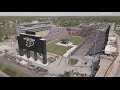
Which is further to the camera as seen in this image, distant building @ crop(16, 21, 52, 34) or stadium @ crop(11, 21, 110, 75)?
distant building @ crop(16, 21, 52, 34)

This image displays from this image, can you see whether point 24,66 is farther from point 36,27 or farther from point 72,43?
point 72,43

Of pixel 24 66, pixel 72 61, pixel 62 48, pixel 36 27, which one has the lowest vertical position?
pixel 24 66

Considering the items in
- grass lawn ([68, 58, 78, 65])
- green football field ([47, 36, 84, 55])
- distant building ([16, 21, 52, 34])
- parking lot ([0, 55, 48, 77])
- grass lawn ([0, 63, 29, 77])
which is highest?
distant building ([16, 21, 52, 34])

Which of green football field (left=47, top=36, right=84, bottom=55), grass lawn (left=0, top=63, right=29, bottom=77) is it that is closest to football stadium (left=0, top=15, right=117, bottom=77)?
green football field (left=47, top=36, right=84, bottom=55)

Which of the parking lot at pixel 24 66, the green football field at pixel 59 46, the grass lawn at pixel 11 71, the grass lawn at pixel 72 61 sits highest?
the green football field at pixel 59 46

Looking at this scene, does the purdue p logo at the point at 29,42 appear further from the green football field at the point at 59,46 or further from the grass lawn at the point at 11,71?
the grass lawn at the point at 11,71

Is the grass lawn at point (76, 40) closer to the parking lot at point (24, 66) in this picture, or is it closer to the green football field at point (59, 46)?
the green football field at point (59, 46)

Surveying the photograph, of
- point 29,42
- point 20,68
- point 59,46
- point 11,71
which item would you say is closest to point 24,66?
point 20,68

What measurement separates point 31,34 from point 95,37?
1.60 m

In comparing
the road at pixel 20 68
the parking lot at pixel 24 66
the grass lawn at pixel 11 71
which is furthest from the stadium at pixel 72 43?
the grass lawn at pixel 11 71

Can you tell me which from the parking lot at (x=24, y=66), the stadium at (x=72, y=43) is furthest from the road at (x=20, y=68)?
the stadium at (x=72, y=43)

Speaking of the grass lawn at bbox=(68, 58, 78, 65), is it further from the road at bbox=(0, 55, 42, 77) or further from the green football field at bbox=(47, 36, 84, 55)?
the road at bbox=(0, 55, 42, 77)

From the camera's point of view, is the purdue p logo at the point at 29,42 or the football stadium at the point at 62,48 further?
the purdue p logo at the point at 29,42

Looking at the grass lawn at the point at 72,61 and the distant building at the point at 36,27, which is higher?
the distant building at the point at 36,27
